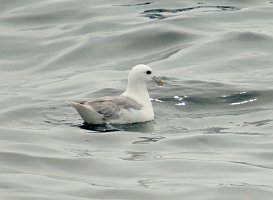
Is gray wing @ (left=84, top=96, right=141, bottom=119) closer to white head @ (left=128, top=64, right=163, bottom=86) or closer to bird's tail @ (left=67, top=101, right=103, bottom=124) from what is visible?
bird's tail @ (left=67, top=101, right=103, bottom=124)

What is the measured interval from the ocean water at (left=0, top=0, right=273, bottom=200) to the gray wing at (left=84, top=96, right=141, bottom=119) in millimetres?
344

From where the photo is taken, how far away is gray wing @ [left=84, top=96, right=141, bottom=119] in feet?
52.5

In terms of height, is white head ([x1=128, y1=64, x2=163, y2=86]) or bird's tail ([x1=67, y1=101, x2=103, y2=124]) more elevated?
white head ([x1=128, y1=64, x2=163, y2=86])

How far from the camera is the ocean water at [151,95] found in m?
12.5

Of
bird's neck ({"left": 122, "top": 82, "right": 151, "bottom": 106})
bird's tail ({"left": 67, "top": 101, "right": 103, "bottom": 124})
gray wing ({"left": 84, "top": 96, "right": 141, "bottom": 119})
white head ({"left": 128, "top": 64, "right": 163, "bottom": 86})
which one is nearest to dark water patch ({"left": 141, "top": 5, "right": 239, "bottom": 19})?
white head ({"left": 128, "top": 64, "right": 163, "bottom": 86})

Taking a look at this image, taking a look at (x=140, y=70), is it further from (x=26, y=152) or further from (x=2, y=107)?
(x=26, y=152)

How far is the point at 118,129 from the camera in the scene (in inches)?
626

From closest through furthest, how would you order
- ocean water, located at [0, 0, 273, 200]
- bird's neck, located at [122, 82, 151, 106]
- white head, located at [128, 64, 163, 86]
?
ocean water, located at [0, 0, 273, 200] < bird's neck, located at [122, 82, 151, 106] < white head, located at [128, 64, 163, 86]

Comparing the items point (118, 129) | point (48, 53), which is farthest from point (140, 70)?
point (48, 53)

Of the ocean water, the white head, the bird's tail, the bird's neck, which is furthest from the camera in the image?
the white head

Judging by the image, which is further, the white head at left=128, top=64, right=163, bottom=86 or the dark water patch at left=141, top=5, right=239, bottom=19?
the dark water patch at left=141, top=5, right=239, bottom=19

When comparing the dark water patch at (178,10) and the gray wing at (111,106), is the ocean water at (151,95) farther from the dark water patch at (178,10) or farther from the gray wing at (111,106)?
the gray wing at (111,106)

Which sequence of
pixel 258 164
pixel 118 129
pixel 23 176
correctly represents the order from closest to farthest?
pixel 23 176, pixel 258 164, pixel 118 129

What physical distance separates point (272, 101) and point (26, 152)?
16.8ft
